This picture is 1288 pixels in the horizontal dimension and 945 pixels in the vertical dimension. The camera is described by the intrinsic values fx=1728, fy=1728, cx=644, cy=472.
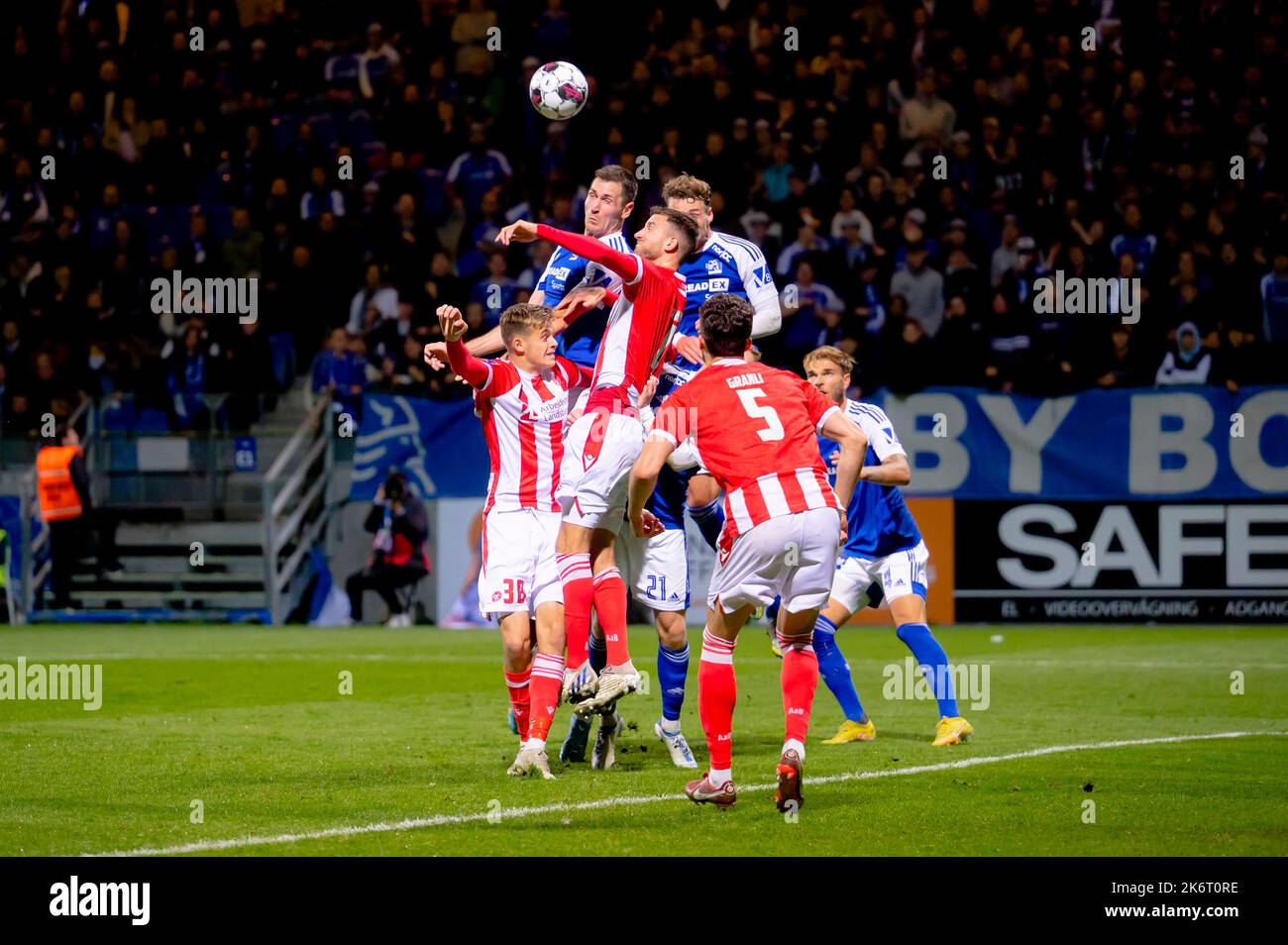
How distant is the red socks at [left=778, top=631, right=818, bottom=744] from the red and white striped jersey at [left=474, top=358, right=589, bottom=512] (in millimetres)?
1607

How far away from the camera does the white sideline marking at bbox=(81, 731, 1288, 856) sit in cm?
625

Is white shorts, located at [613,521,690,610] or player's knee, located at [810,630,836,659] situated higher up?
white shorts, located at [613,521,690,610]

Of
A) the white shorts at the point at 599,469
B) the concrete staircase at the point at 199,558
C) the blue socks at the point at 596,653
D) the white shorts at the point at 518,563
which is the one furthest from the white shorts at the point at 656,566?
the concrete staircase at the point at 199,558

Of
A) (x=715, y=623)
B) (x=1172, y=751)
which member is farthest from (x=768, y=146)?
(x=715, y=623)

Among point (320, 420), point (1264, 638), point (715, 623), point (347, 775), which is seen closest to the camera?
point (715, 623)

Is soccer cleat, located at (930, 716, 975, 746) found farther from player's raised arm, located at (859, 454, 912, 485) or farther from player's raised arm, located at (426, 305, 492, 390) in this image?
player's raised arm, located at (426, 305, 492, 390)

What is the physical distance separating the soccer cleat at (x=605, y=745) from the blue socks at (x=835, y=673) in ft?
5.38

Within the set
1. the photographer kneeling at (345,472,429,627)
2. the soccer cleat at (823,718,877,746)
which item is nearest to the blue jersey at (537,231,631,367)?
the soccer cleat at (823,718,877,746)

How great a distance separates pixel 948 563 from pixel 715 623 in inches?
463

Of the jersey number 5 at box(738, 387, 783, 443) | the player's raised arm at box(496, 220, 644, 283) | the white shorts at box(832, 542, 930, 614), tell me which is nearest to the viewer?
the jersey number 5 at box(738, 387, 783, 443)

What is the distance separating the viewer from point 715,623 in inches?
294

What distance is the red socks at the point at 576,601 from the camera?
28.3 feet

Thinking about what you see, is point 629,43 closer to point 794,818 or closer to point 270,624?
point 270,624

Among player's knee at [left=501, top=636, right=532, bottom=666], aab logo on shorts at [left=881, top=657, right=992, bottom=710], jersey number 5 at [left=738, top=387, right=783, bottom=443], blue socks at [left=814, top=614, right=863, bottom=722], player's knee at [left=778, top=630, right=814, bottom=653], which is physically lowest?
aab logo on shorts at [left=881, top=657, right=992, bottom=710]
